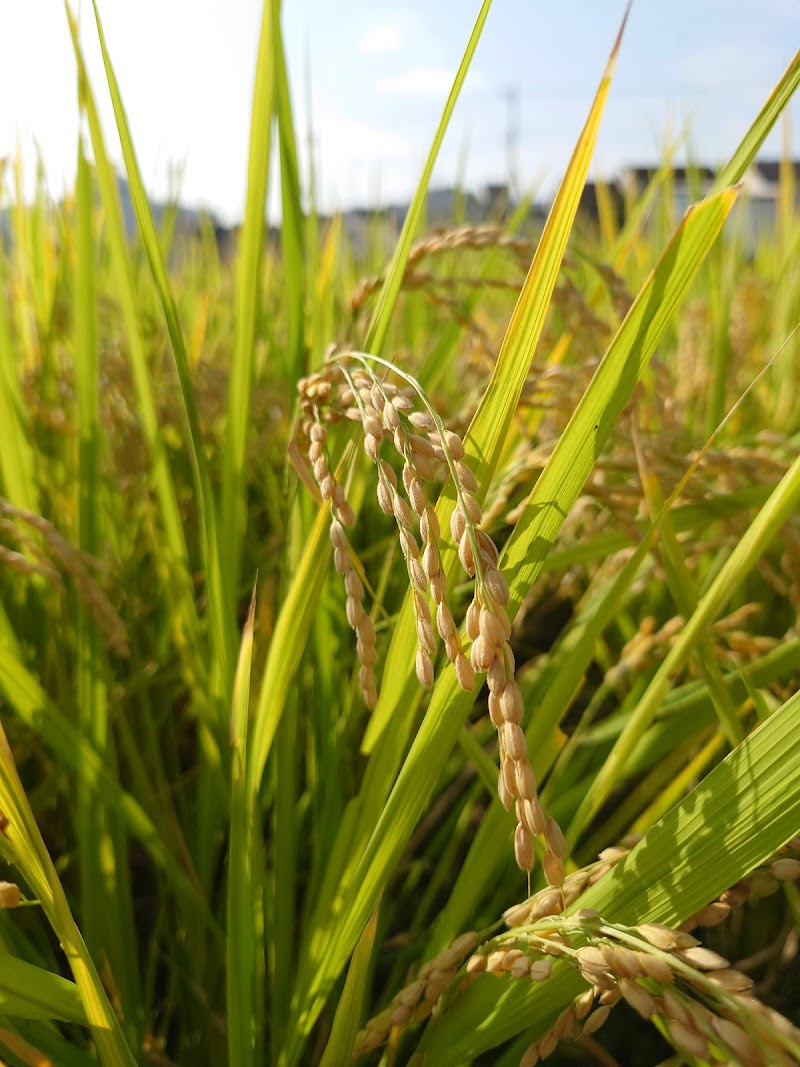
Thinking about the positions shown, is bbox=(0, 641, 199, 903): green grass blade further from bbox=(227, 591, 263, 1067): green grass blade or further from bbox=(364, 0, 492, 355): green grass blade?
bbox=(364, 0, 492, 355): green grass blade

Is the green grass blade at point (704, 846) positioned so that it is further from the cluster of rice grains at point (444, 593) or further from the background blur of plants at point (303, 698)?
the cluster of rice grains at point (444, 593)

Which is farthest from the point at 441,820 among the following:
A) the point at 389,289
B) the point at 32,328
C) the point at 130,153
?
the point at 32,328

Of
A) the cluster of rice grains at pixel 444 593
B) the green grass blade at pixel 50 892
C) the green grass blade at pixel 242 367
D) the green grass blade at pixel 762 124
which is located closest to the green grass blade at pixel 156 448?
the green grass blade at pixel 242 367

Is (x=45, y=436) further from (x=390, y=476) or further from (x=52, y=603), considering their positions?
(x=390, y=476)

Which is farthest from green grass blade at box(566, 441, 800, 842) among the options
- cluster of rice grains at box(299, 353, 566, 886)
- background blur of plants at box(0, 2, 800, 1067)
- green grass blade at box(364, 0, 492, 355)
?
green grass blade at box(364, 0, 492, 355)

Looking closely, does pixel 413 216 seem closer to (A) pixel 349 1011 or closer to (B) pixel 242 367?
(B) pixel 242 367
